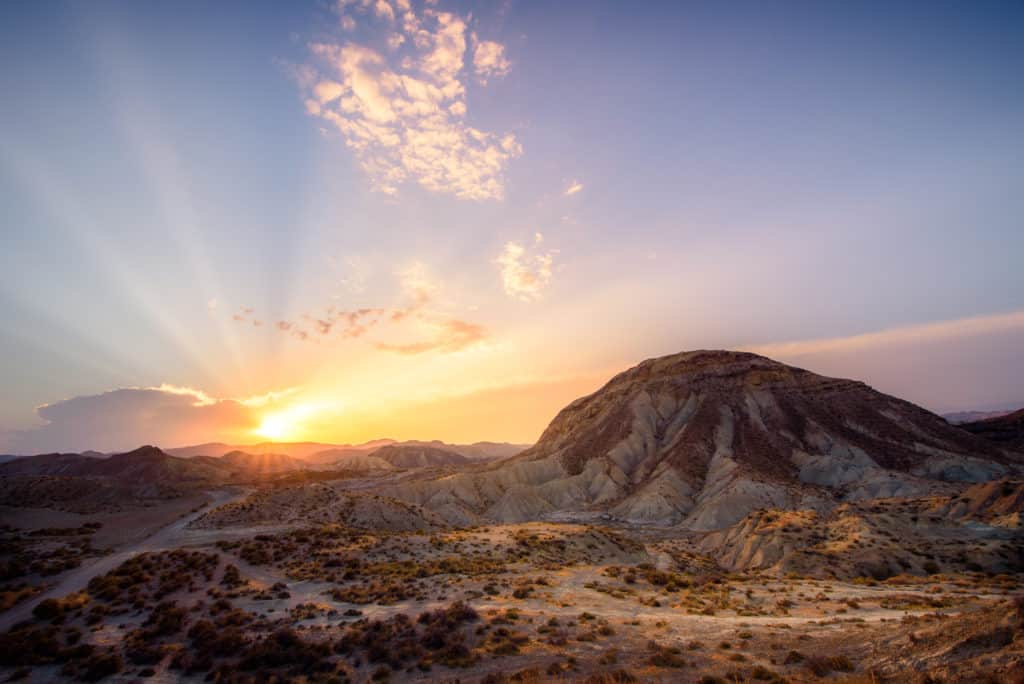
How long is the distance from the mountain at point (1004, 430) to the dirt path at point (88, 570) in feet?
469

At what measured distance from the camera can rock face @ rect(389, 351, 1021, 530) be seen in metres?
67.0

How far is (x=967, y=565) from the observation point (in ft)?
93.1

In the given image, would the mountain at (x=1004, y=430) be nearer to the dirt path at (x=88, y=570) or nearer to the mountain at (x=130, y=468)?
the dirt path at (x=88, y=570)

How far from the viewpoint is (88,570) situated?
3056 centimetres

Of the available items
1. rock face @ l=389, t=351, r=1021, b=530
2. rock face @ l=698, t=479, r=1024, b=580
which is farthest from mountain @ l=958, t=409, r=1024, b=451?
rock face @ l=698, t=479, r=1024, b=580

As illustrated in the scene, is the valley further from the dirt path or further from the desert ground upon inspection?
the dirt path

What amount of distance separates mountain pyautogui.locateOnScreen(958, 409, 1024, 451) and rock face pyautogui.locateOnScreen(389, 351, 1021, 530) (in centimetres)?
2565

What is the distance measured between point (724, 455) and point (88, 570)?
8117 centimetres

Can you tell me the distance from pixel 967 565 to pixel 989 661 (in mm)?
27358

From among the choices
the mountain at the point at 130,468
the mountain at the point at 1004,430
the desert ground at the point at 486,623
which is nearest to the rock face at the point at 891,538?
the desert ground at the point at 486,623

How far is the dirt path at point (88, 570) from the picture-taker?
22.0 metres

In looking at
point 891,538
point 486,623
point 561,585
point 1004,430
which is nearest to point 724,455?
point 891,538

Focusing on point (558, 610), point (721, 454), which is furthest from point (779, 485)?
point (558, 610)

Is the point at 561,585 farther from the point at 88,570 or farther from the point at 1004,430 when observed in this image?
the point at 1004,430
